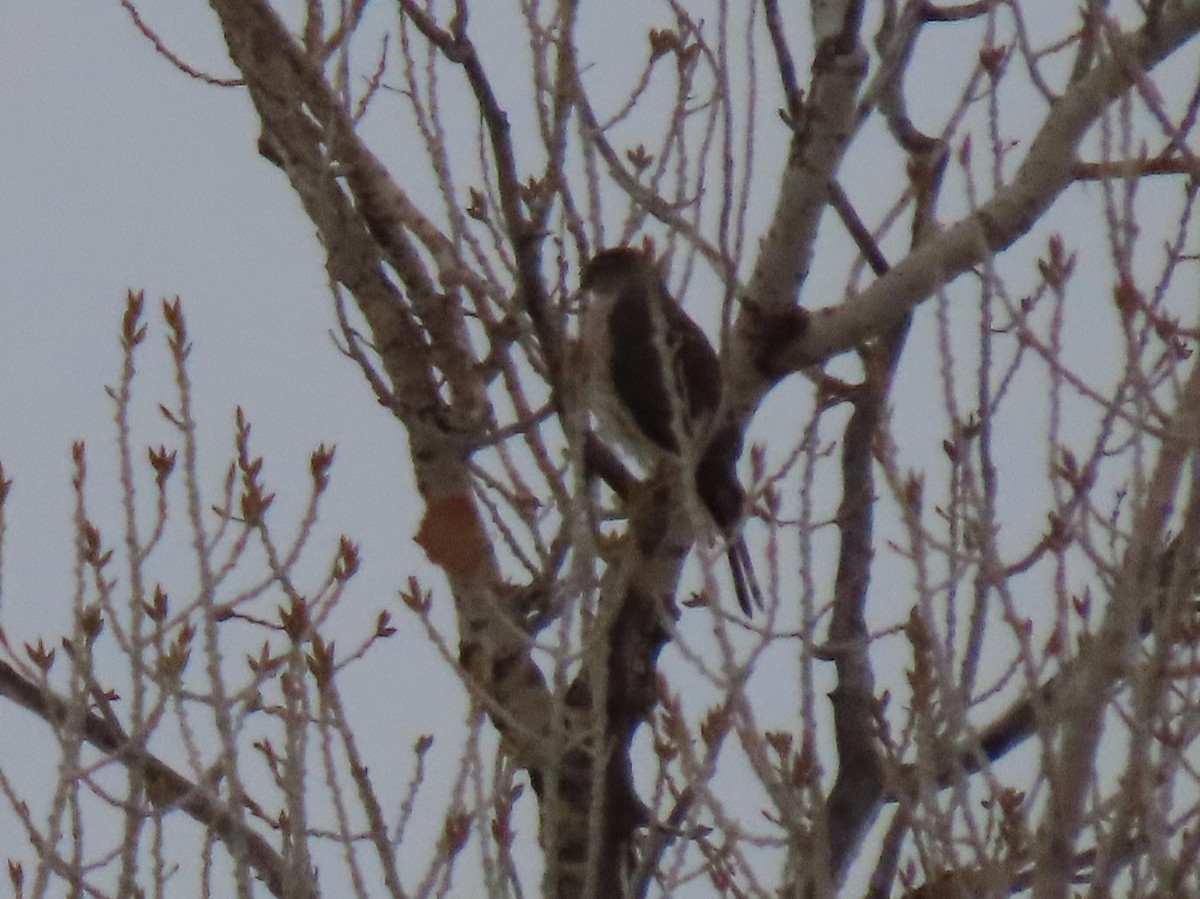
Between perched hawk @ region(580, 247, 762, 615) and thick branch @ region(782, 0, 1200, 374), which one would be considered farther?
perched hawk @ region(580, 247, 762, 615)

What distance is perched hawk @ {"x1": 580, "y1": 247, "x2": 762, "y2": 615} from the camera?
19.8 feet

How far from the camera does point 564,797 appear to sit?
17.0 feet

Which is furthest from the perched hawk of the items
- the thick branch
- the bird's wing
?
the thick branch

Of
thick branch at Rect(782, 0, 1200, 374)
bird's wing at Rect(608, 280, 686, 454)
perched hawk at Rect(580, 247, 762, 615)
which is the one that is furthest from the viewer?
bird's wing at Rect(608, 280, 686, 454)

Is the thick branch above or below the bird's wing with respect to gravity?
below

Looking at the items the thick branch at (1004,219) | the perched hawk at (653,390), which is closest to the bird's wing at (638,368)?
the perched hawk at (653,390)

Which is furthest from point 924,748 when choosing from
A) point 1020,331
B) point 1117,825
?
point 1020,331

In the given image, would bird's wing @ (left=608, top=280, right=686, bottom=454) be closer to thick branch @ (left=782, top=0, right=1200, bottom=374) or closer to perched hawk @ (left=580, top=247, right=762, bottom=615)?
perched hawk @ (left=580, top=247, right=762, bottom=615)

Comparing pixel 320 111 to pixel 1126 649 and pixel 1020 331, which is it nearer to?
pixel 1020 331

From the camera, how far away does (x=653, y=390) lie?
7.34 m

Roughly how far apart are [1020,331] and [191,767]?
1.80 meters

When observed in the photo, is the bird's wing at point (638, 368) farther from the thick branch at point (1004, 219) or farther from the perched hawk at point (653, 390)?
the thick branch at point (1004, 219)

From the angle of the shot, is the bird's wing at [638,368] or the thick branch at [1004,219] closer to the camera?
the thick branch at [1004,219]

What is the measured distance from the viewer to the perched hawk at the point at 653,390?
6039 mm
